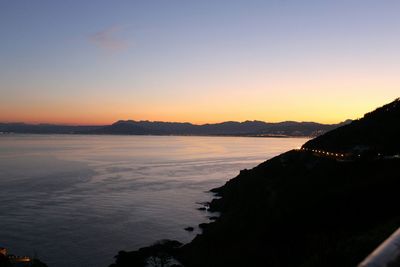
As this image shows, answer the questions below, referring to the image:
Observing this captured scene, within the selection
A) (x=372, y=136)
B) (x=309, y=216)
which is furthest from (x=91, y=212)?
(x=372, y=136)

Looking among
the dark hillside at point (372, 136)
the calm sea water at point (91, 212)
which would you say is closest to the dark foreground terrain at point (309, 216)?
the dark hillside at point (372, 136)

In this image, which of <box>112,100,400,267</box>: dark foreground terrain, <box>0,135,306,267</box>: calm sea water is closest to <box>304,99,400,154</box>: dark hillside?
<box>112,100,400,267</box>: dark foreground terrain

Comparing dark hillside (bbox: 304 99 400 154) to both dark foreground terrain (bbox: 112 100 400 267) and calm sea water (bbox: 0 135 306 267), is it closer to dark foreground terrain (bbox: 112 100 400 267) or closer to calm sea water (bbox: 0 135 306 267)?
Result: dark foreground terrain (bbox: 112 100 400 267)

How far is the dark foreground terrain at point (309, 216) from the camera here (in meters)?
25.8

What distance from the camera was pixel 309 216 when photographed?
35.3 meters

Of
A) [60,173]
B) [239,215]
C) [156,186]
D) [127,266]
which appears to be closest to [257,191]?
[239,215]

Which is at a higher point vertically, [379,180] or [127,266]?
[379,180]

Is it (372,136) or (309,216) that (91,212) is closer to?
(309,216)

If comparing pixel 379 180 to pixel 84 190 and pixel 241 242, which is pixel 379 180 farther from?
pixel 84 190

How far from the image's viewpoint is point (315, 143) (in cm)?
8712

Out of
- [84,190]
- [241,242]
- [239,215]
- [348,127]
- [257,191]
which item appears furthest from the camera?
[84,190]

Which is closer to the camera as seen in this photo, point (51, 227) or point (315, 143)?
point (51, 227)

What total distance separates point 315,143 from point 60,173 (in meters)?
82.6

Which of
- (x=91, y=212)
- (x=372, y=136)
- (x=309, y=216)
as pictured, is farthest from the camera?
(x=91, y=212)
